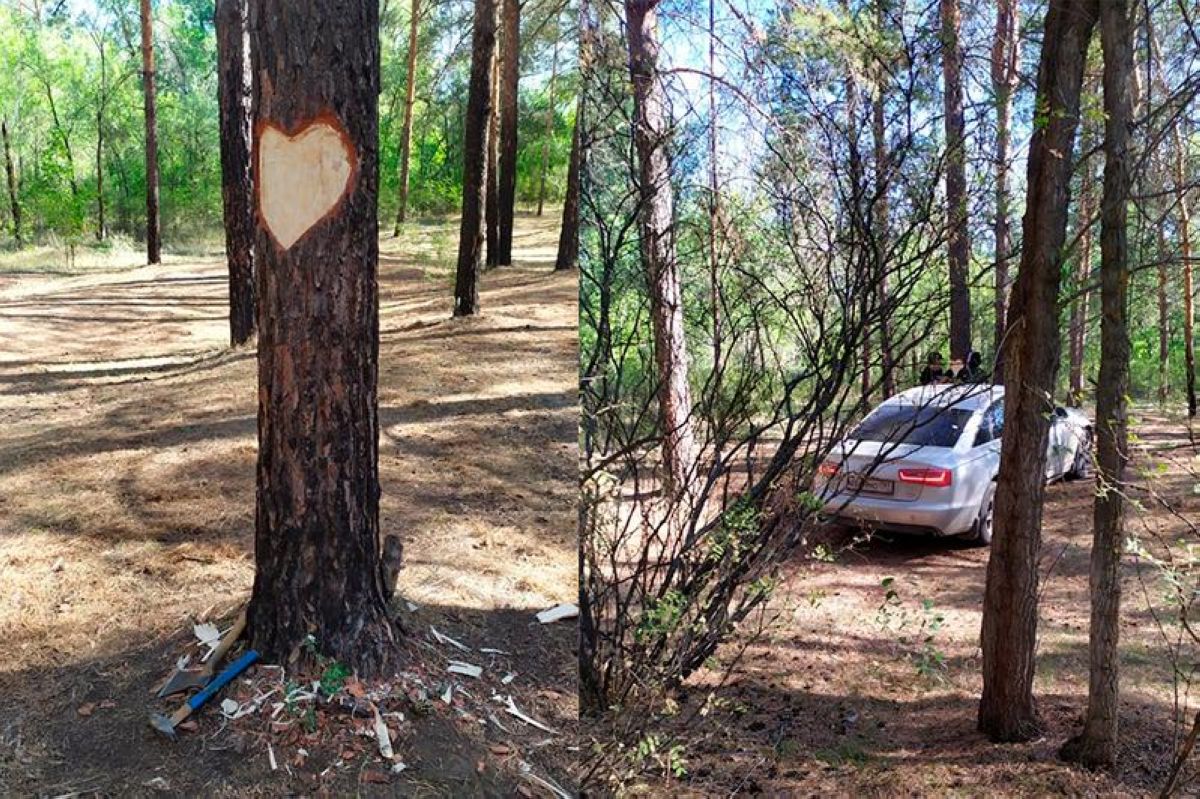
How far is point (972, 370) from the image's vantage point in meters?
1.74

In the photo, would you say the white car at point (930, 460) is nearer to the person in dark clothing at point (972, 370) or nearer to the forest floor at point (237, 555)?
the person in dark clothing at point (972, 370)

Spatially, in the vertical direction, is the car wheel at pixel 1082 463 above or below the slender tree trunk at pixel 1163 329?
below

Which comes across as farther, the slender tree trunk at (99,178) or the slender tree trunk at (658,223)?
the slender tree trunk at (99,178)

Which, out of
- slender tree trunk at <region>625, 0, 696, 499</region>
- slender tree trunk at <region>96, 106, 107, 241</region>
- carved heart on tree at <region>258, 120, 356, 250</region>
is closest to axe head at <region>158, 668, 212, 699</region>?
carved heart on tree at <region>258, 120, 356, 250</region>

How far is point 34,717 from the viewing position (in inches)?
84.3

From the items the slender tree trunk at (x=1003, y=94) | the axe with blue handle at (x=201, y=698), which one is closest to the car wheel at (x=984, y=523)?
the slender tree trunk at (x=1003, y=94)

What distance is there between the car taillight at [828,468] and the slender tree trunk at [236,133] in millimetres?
4444

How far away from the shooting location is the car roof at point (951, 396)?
1.68m

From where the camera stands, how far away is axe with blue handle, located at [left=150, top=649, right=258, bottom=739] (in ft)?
Answer: 6.59

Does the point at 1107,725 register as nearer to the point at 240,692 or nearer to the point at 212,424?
Result: the point at 240,692

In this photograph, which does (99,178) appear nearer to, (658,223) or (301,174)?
(301,174)

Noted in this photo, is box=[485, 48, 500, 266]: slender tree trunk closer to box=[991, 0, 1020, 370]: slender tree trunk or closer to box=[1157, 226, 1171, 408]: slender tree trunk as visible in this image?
box=[991, 0, 1020, 370]: slender tree trunk

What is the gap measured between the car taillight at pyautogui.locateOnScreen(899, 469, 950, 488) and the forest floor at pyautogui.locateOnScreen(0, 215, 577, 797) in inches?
37.9

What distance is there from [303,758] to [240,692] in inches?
9.6
